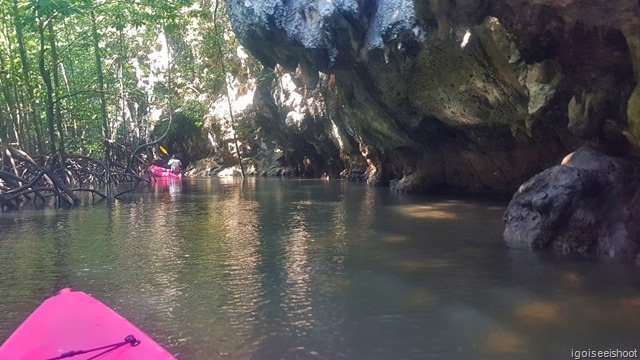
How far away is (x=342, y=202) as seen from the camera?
1798cm

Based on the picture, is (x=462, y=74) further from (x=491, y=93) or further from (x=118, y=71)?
(x=118, y=71)

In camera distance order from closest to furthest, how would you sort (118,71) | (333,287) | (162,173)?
1. (333,287)
2. (118,71)
3. (162,173)

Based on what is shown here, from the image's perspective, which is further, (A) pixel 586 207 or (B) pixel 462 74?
(B) pixel 462 74

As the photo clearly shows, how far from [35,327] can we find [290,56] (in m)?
12.9

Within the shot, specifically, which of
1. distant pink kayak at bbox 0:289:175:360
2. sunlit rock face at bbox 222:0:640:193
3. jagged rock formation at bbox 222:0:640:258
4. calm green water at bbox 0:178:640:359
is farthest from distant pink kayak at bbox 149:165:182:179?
distant pink kayak at bbox 0:289:175:360

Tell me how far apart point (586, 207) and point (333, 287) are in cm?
446

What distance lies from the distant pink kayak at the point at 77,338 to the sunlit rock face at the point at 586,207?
22.6ft

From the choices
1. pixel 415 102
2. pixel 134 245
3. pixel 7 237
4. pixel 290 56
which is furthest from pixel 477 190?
pixel 7 237

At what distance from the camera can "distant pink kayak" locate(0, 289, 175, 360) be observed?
411 centimetres

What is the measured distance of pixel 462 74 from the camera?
1417 cm

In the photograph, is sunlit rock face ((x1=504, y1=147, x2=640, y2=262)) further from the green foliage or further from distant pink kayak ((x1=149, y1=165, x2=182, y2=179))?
distant pink kayak ((x1=149, y1=165, x2=182, y2=179))

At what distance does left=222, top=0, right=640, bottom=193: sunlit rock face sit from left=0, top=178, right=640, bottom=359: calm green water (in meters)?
2.90

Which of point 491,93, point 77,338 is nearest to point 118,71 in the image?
point 491,93

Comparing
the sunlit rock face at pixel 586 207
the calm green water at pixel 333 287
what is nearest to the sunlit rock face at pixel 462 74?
the sunlit rock face at pixel 586 207
